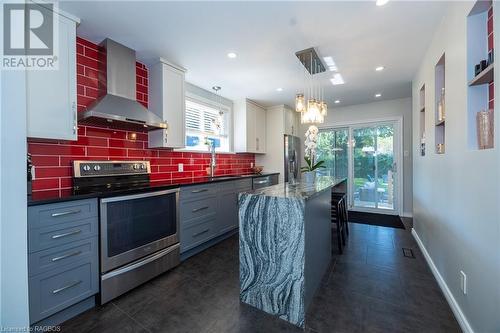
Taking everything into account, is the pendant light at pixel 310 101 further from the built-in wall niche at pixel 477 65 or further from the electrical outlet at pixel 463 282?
the electrical outlet at pixel 463 282

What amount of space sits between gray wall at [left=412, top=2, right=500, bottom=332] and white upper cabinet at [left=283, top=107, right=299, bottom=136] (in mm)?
2829

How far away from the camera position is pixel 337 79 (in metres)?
3.38

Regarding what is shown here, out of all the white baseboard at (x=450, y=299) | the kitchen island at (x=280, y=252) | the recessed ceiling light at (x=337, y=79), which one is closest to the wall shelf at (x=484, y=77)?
the kitchen island at (x=280, y=252)

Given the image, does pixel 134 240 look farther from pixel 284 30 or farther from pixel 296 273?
pixel 284 30

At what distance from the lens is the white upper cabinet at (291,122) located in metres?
5.03

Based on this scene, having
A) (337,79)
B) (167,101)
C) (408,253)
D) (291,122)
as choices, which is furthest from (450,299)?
(291,122)

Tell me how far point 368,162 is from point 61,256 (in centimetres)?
→ 546

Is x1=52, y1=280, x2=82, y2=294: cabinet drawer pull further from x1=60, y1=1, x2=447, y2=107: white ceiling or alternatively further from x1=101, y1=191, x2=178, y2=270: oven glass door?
x1=60, y1=1, x2=447, y2=107: white ceiling

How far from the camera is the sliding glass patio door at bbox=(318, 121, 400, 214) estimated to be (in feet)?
15.6

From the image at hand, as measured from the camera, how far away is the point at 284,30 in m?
2.10

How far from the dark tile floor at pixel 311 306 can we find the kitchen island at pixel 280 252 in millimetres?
118

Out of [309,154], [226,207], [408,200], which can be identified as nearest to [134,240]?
[226,207]

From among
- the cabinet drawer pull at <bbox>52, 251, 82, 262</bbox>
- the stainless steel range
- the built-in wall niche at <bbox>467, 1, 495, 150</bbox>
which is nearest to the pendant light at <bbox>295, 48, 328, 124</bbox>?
the built-in wall niche at <bbox>467, 1, 495, 150</bbox>

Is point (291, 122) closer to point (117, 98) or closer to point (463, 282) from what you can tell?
point (117, 98)
